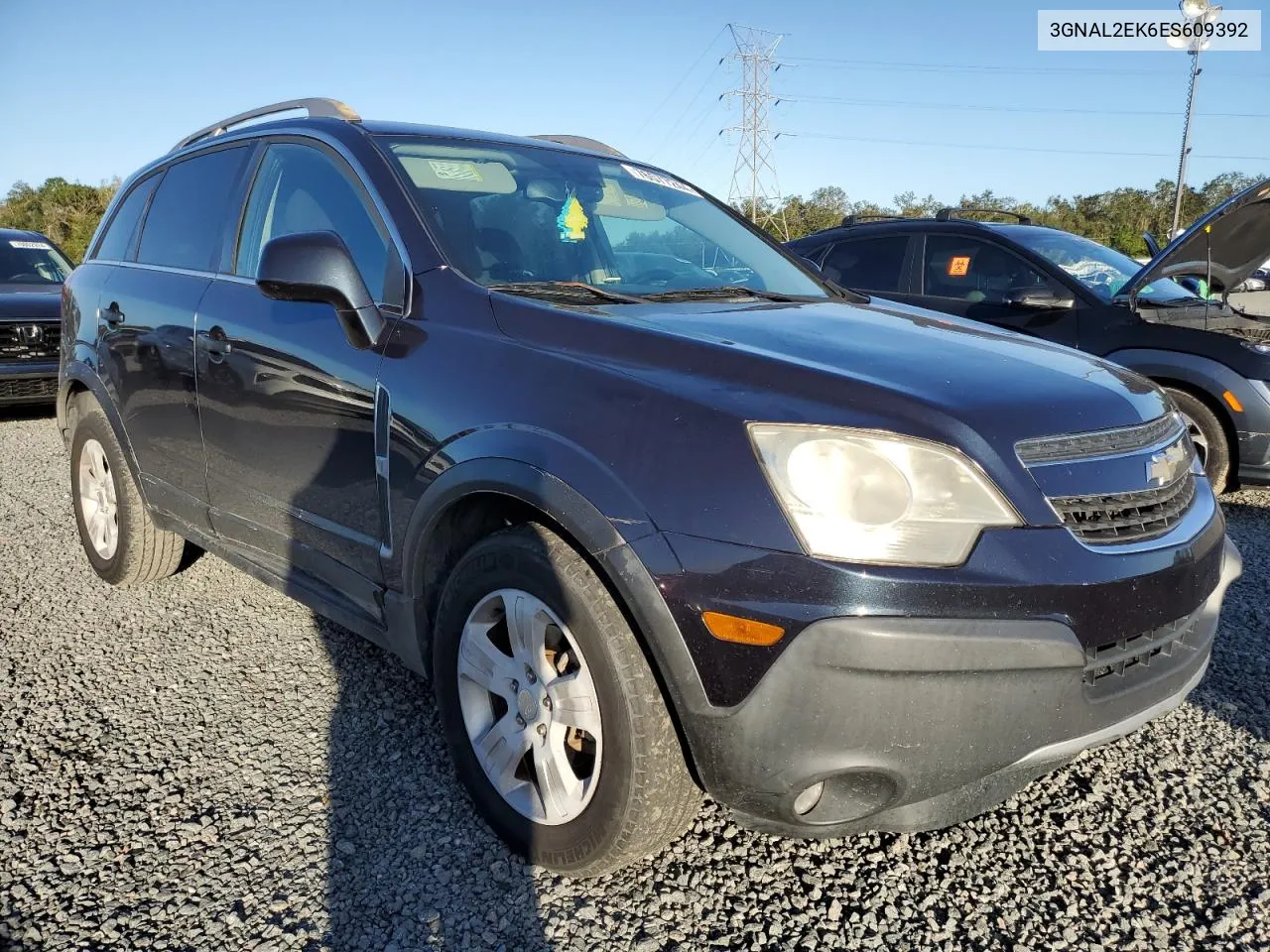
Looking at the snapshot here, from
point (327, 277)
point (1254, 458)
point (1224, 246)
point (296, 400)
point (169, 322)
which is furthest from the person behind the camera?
point (1254, 458)

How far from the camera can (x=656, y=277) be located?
9.57ft

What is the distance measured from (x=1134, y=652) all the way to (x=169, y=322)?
10.6 ft

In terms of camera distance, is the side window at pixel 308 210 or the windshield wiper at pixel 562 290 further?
the side window at pixel 308 210

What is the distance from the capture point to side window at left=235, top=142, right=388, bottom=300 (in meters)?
2.71

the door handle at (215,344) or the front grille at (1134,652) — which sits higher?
the door handle at (215,344)

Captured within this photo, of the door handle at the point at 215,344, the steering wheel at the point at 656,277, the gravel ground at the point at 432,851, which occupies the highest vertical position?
the steering wheel at the point at 656,277

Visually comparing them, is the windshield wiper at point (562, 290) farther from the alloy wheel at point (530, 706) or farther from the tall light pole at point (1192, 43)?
the tall light pole at point (1192, 43)

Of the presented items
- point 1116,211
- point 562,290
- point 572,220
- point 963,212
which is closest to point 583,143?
point 572,220

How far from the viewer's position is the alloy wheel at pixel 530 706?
206 cm

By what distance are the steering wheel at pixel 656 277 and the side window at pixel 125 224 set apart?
2.45m

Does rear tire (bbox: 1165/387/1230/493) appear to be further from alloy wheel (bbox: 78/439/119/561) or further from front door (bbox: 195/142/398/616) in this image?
alloy wheel (bbox: 78/439/119/561)

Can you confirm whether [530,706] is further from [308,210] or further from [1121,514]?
[308,210]

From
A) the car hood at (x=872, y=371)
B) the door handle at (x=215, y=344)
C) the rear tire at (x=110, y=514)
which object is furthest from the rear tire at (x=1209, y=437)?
the rear tire at (x=110, y=514)

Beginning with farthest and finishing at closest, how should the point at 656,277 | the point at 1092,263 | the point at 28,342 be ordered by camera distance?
the point at 28,342, the point at 1092,263, the point at 656,277
